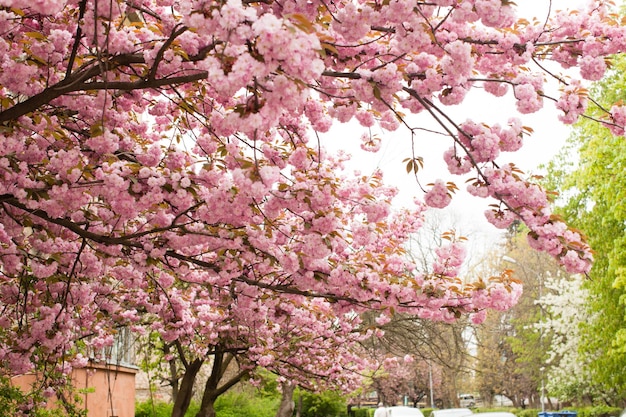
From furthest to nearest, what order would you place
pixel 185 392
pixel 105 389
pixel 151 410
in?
pixel 151 410, pixel 105 389, pixel 185 392

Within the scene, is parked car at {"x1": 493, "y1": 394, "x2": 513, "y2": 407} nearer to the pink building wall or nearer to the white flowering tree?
the white flowering tree

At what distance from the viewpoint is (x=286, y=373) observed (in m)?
15.3

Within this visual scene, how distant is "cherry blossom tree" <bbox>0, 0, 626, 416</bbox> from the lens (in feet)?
11.4

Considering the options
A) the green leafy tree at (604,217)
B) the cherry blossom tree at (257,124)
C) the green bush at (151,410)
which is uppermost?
the green leafy tree at (604,217)

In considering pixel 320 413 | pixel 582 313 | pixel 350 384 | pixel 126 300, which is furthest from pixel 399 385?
pixel 126 300

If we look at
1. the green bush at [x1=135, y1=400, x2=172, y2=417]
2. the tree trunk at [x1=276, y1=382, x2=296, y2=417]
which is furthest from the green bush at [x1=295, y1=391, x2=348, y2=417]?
the green bush at [x1=135, y1=400, x2=172, y2=417]

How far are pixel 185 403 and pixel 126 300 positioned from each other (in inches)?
166

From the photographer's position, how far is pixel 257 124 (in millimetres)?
2869

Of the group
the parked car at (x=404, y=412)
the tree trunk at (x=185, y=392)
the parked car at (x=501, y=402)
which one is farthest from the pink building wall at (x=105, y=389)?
the parked car at (x=501, y=402)

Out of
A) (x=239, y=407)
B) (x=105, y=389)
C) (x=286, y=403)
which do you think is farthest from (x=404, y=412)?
(x=105, y=389)

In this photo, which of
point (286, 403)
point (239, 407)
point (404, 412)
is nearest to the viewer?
point (404, 412)

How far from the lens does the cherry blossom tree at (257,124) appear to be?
347 cm

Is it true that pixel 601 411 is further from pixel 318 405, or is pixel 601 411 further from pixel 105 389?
pixel 105 389

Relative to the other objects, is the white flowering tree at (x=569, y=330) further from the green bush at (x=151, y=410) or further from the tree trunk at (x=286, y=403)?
the green bush at (x=151, y=410)
